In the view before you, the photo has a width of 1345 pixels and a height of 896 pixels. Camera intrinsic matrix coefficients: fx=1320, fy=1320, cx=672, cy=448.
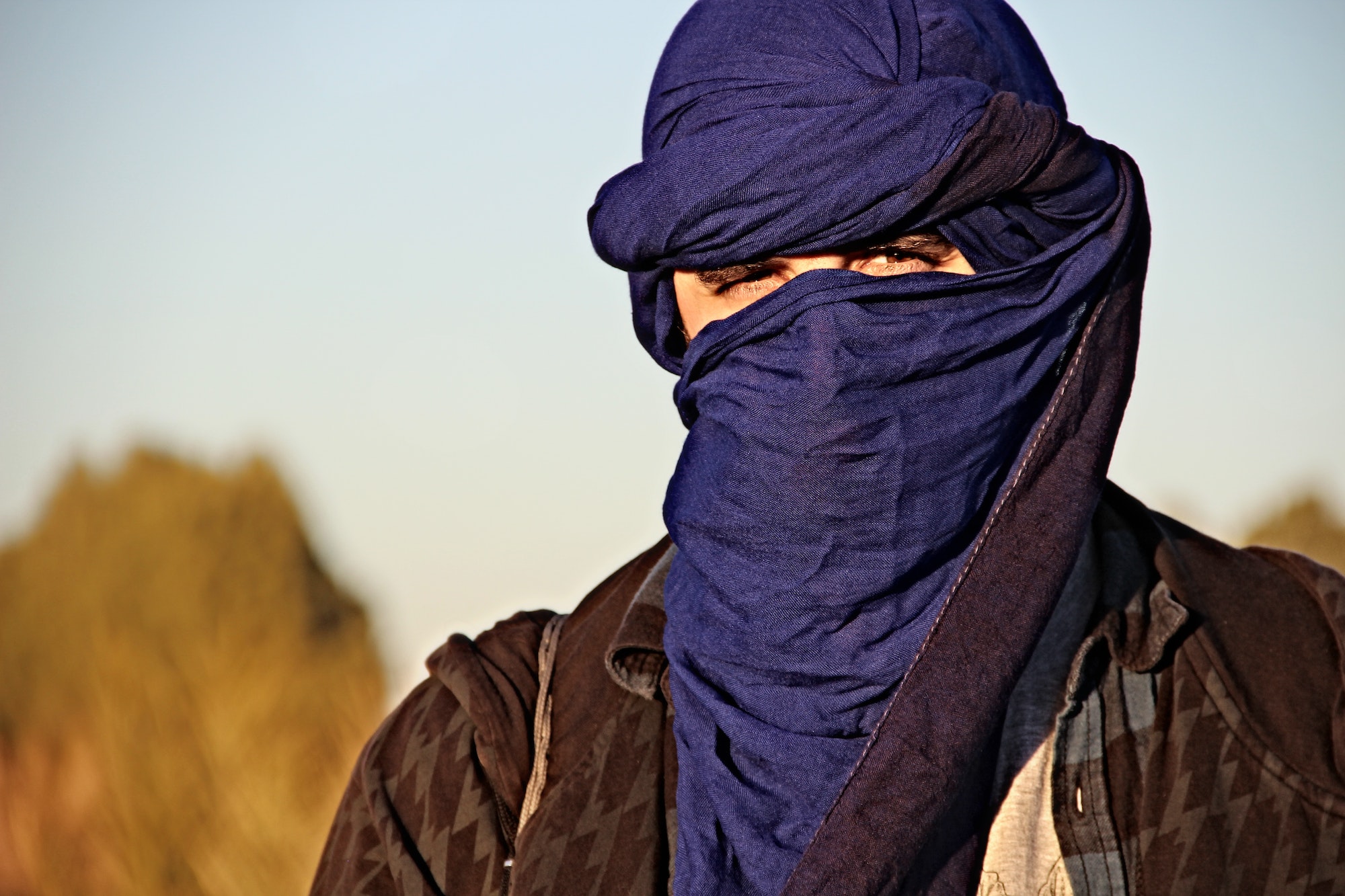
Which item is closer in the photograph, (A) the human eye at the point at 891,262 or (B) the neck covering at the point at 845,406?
(B) the neck covering at the point at 845,406

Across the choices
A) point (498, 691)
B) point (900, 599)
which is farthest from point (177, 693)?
point (900, 599)

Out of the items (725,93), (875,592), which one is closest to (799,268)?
(725,93)

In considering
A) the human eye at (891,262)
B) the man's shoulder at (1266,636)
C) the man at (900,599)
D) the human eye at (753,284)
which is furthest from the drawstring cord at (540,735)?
the man's shoulder at (1266,636)

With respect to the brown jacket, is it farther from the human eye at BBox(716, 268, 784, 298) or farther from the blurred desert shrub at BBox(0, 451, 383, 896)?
the blurred desert shrub at BBox(0, 451, 383, 896)

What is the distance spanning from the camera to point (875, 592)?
1.62 meters

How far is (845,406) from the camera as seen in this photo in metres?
1.61

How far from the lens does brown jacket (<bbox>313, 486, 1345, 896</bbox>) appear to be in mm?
1647

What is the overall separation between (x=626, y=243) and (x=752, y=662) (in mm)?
606

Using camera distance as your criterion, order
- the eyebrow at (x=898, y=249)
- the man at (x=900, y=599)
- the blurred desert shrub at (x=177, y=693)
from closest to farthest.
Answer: the man at (x=900, y=599), the eyebrow at (x=898, y=249), the blurred desert shrub at (x=177, y=693)

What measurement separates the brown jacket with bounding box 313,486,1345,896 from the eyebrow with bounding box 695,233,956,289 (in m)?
0.45

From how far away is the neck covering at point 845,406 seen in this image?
1617mm

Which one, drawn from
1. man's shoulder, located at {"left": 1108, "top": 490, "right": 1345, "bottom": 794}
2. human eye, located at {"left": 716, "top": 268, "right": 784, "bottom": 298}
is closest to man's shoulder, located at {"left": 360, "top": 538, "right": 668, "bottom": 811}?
human eye, located at {"left": 716, "top": 268, "right": 784, "bottom": 298}

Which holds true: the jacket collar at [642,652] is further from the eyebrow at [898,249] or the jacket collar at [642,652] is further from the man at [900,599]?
the eyebrow at [898,249]

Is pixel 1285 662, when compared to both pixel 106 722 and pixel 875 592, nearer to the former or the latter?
pixel 875 592
